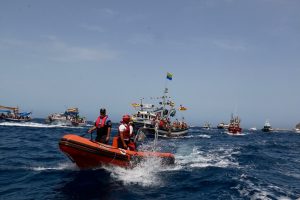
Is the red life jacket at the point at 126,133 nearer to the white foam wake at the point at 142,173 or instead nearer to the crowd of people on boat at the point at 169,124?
the white foam wake at the point at 142,173

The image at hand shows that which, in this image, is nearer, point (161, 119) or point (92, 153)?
point (92, 153)

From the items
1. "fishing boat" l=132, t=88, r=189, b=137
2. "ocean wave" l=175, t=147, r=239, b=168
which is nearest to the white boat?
"fishing boat" l=132, t=88, r=189, b=137

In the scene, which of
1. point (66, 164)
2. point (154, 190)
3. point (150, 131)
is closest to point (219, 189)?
point (154, 190)

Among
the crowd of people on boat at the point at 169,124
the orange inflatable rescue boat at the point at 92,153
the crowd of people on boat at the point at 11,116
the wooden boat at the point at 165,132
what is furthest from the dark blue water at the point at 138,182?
the crowd of people on boat at the point at 11,116

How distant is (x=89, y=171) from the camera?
1247cm

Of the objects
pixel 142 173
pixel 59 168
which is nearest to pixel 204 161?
pixel 142 173

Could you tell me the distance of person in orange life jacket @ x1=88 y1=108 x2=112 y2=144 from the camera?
13.1 metres

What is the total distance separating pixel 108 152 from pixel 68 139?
1713 millimetres

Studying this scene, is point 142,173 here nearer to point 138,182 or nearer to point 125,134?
point 138,182

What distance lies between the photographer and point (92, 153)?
489 inches

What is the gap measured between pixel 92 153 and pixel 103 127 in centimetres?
131

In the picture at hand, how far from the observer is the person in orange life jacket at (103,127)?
42.9 ft

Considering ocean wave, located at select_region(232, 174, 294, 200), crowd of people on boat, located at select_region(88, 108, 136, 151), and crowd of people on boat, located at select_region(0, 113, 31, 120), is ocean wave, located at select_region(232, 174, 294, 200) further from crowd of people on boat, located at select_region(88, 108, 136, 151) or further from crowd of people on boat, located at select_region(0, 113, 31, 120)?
crowd of people on boat, located at select_region(0, 113, 31, 120)

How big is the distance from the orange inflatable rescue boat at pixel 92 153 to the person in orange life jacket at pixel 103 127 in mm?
678
